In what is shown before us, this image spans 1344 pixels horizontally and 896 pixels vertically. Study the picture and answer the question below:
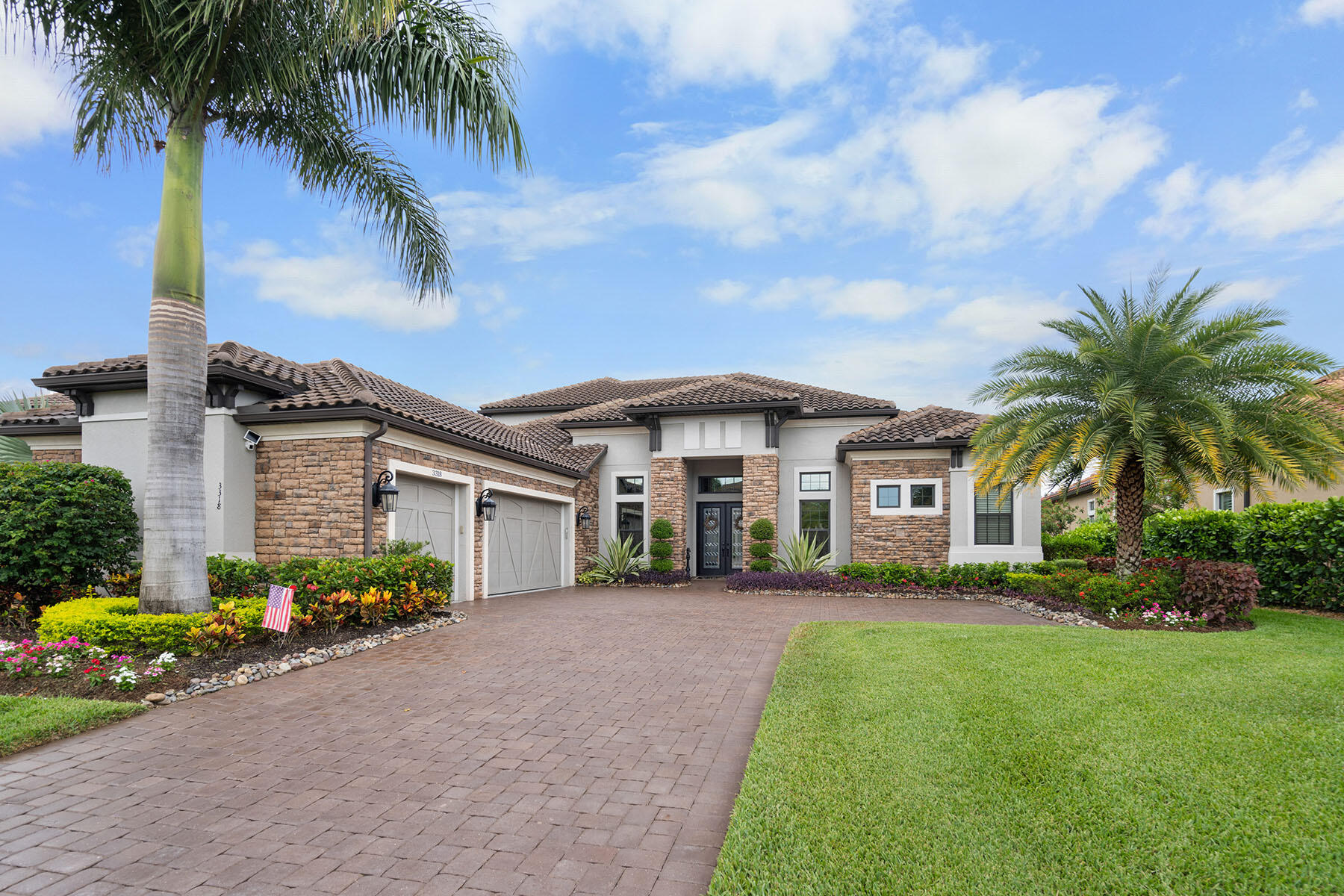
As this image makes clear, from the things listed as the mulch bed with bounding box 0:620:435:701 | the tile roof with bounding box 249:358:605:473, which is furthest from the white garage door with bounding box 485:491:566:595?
the mulch bed with bounding box 0:620:435:701

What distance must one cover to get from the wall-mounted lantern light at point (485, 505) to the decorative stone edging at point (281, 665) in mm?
4177

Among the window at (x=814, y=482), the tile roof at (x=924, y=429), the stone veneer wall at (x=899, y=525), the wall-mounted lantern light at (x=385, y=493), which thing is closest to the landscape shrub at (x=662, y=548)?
the window at (x=814, y=482)

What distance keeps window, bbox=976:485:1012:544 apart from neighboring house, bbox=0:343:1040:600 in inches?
1.5

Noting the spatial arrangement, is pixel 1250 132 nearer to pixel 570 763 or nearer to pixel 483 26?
pixel 483 26

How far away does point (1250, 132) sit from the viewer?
36.2 feet

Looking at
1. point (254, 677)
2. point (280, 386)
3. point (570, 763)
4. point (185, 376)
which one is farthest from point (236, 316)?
point (570, 763)

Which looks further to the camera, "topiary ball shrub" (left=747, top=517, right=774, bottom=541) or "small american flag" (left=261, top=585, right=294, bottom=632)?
"topiary ball shrub" (left=747, top=517, right=774, bottom=541)

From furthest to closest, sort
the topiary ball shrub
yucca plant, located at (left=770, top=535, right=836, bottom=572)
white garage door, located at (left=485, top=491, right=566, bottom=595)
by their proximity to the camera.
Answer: the topiary ball shrub, yucca plant, located at (left=770, top=535, right=836, bottom=572), white garage door, located at (left=485, top=491, right=566, bottom=595)

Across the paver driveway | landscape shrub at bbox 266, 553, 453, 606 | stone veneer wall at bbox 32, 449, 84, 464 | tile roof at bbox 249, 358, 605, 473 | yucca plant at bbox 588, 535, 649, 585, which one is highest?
tile roof at bbox 249, 358, 605, 473

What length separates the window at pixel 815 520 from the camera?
19.2 meters

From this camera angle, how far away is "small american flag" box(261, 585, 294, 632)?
7.43 metres

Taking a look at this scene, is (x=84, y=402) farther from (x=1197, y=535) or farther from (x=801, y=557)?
(x=1197, y=535)

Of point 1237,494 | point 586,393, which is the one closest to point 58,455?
point 586,393

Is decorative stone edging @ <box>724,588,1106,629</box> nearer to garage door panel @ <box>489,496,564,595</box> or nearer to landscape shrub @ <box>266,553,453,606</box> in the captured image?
garage door panel @ <box>489,496,564,595</box>
